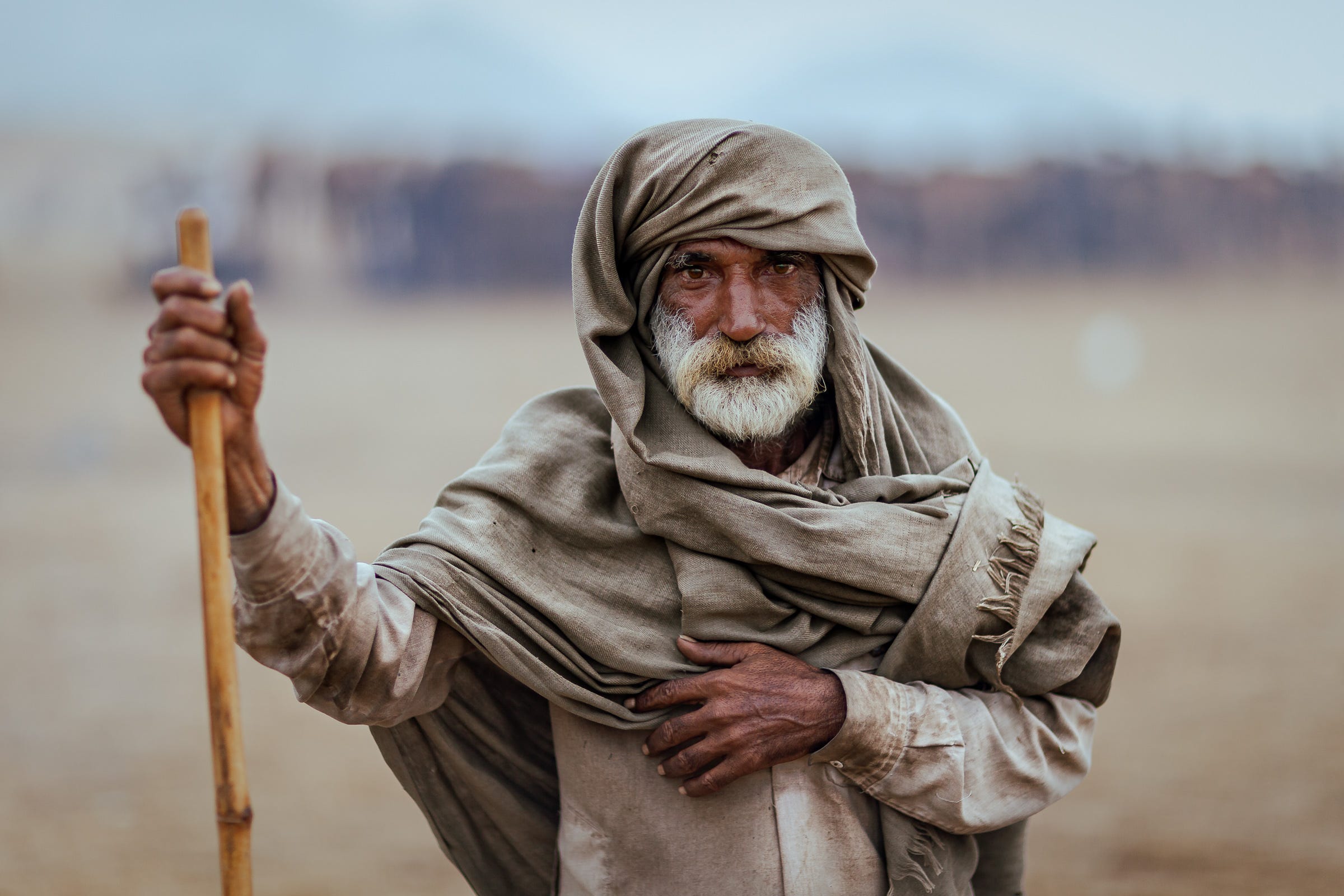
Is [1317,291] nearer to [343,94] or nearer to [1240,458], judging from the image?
[1240,458]

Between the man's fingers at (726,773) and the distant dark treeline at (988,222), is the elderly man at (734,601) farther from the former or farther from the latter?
the distant dark treeline at (988,222)

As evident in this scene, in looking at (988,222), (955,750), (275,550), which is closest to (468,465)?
(988,222)

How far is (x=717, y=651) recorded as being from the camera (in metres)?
2.23

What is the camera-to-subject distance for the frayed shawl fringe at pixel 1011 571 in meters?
2.22

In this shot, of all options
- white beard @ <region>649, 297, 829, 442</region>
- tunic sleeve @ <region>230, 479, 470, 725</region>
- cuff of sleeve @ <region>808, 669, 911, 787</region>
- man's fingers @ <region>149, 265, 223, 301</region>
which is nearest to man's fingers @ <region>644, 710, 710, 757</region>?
cuff of sleeve @ <region>808, 669, 911, 787</region>

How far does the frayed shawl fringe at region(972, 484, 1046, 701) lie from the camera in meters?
2.22

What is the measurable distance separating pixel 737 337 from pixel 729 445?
25 centimetres

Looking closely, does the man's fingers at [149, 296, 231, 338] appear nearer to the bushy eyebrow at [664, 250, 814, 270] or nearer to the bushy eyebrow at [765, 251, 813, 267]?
the bushy eyebrow at [664, 250, 814, 270]

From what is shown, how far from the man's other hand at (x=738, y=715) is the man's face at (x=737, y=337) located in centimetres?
→ 46

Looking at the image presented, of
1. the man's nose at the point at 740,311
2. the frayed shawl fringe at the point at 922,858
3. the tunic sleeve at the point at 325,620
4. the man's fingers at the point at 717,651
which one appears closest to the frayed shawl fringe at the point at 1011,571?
the frayed shawl fringe at the point at 922,858

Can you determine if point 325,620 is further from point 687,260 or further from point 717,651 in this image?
point 687,260

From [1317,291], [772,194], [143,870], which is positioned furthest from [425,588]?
[1317,291]

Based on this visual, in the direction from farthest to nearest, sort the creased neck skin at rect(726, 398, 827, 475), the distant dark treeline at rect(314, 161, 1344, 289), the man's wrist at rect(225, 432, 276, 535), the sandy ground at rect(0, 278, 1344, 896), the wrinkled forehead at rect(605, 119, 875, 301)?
the distant dark treeline at rect(314, 161, 1344, 289) → the sandy ground at rect(0, 278, 1344, 896) → the creased neck skin at rect(726, 398, 827, 475) → the wrinkled forehead at rect(605, 119, 875, 301) → the man's wrist at rect(225, 432, 276, 535)

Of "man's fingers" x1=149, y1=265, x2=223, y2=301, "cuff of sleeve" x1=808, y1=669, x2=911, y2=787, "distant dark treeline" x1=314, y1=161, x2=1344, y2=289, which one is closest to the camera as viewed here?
"man's fingers" x1=149, y1=265, x2=223, y2=301
